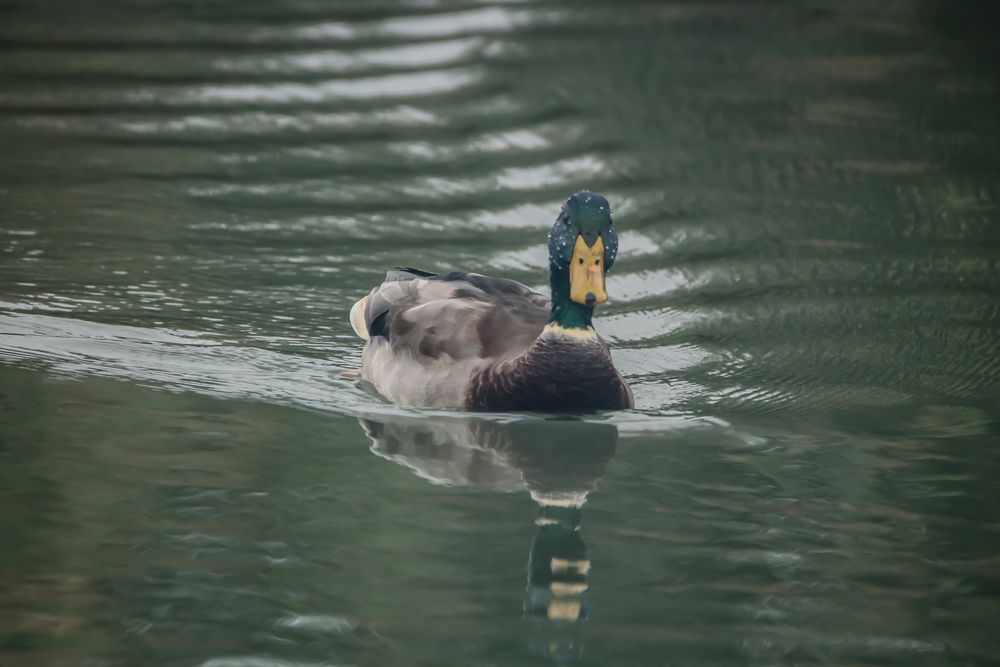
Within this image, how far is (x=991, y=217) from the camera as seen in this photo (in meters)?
11.0

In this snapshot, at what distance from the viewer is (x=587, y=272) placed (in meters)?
7.14

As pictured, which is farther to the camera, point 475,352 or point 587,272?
point 475,352

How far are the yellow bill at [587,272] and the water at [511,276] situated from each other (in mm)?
643

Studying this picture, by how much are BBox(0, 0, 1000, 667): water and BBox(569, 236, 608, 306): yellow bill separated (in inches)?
25.3

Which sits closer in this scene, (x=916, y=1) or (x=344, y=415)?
(x=344, y=415)

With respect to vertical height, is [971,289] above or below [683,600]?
above

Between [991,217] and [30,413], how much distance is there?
6.78 m

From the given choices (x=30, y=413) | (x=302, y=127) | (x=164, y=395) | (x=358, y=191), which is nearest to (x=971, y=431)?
(x=164, y=395)

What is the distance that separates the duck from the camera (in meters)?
7.14

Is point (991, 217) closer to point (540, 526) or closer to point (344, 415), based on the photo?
point (344, 415)

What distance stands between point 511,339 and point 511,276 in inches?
93.5

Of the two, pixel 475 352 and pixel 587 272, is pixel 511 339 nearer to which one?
pixel 475 352

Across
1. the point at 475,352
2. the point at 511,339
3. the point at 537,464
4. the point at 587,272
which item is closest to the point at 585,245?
the point at 587,272

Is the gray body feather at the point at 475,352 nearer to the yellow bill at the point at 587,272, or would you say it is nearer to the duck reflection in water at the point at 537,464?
the duck reflection in water at the point at 537,464
